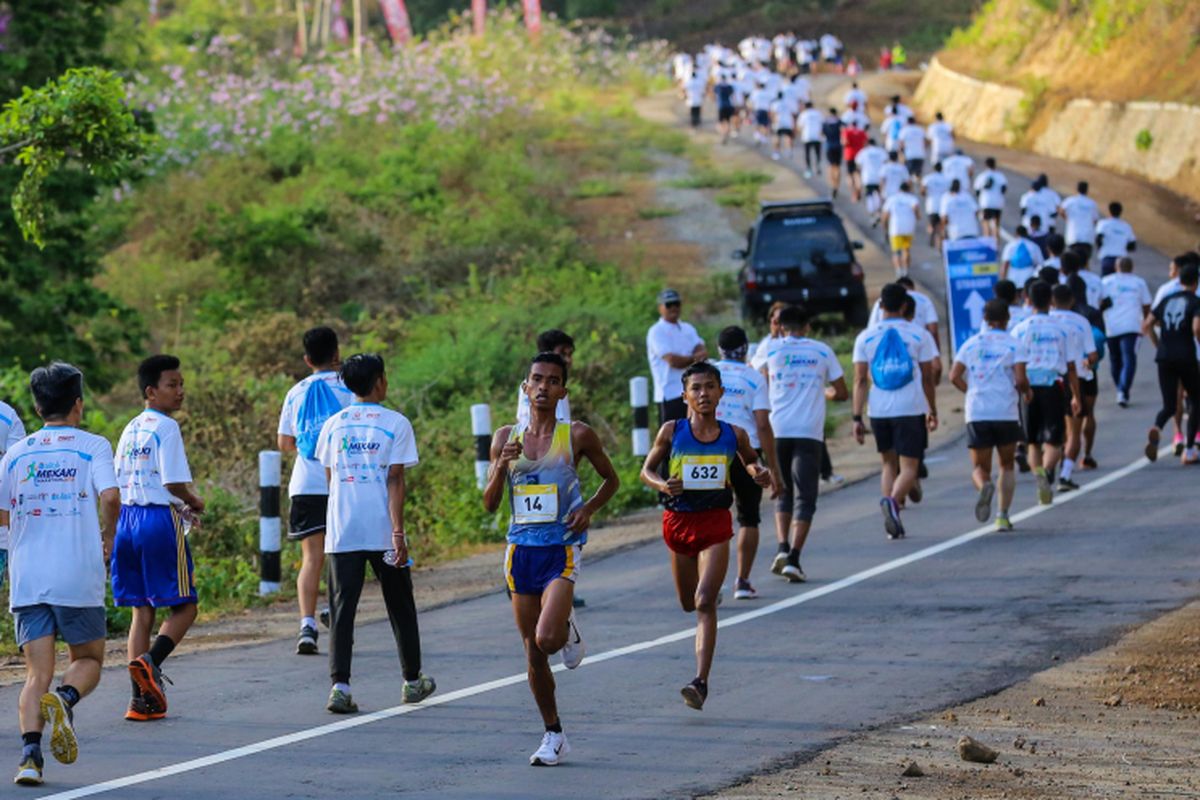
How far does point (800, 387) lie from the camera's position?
593 inches

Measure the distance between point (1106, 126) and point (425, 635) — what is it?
40.0 m

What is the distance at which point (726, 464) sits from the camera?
425 inches

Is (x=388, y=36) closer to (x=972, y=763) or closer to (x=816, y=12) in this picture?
(x=816, y=12)

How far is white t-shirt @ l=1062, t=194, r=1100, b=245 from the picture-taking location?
32.8m

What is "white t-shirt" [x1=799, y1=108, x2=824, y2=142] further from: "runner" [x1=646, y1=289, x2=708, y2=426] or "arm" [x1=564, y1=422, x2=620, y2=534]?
"arm" [x1=564, y1=422, x2=620, y2=534]

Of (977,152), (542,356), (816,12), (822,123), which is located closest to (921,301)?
(542,356)

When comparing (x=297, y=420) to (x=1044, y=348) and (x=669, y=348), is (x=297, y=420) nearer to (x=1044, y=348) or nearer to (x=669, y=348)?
(x=669, y=348)

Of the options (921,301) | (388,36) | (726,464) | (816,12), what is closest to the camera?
(726,464)

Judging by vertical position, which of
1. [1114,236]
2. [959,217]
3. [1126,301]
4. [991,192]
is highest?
[991,192]

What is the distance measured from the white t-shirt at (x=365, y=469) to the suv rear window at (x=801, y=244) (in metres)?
20.4

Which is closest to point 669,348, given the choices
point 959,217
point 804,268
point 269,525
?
point 269,525

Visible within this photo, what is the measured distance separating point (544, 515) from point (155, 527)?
241cm

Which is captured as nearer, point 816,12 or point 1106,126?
point 1106,126

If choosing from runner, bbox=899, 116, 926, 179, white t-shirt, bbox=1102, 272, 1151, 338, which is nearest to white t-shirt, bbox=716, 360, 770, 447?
white t-shirt, bbox=1102, 272, 1151, 338
